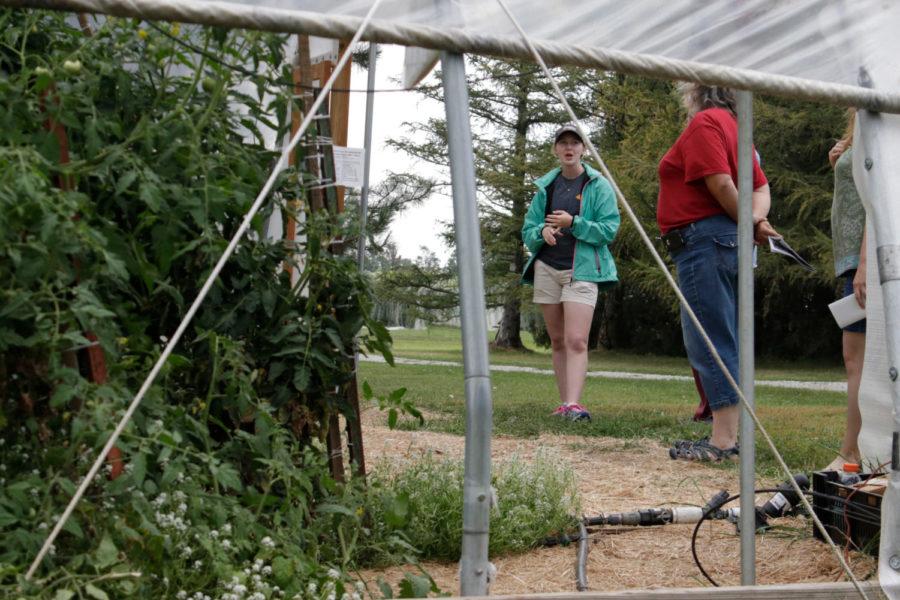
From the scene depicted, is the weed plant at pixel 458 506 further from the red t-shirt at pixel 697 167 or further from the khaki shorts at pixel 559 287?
the khaki shorts at pixel 559 287

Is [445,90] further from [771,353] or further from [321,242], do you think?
[771,353]

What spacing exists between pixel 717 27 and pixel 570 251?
3.62m

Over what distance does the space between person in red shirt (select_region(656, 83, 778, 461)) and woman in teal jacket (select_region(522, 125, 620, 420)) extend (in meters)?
1.19

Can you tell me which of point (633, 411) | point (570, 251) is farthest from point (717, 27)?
point (633, 411)

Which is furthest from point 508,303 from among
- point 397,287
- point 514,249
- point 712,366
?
point 712,366

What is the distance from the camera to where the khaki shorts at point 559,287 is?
609 cm

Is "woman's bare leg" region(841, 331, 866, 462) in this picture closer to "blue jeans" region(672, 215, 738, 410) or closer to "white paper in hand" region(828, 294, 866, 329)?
"white paper in hand" region(828, 294, 866, 329)

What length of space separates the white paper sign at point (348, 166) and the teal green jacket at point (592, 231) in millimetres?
2917

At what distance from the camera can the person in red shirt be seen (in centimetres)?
465

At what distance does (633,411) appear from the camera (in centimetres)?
746

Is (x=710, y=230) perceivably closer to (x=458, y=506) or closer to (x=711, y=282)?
(x=711, y=282)

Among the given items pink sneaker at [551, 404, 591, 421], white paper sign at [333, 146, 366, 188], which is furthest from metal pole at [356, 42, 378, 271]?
pink sneaker at [551, 404, 591, 421]

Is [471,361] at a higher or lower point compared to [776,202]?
lower

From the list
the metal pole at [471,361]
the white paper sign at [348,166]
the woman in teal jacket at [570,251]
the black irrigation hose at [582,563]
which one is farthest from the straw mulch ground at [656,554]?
the woman in teal jacket at [570,251]
